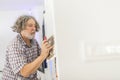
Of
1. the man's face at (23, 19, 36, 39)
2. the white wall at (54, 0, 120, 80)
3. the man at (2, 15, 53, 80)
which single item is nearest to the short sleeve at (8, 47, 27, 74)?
the man at (2, 15, 53, 80)

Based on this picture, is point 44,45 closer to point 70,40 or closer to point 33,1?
point 70,40

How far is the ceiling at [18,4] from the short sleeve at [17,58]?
9.87 feet

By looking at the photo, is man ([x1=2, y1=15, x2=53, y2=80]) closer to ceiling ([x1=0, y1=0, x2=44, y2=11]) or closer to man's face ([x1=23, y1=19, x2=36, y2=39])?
man's face ([x1=23, y1=19, x2=36, y2=39])

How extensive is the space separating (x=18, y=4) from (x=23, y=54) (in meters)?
3.33

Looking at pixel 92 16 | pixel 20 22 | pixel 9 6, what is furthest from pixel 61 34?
pixel 9 6

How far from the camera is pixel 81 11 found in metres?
0.98

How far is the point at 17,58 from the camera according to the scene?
1572 mm

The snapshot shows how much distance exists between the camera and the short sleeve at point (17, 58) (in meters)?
1.57

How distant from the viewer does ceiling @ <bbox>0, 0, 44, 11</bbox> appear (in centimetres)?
456

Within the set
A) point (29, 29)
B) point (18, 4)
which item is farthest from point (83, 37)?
point (18, 4)

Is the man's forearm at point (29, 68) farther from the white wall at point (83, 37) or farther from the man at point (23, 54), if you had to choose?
the white wall at point (83, 37)

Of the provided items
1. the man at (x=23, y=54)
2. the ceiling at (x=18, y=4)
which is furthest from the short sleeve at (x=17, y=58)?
the ceiling at (x=18, y=4)

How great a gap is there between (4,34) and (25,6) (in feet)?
2.79

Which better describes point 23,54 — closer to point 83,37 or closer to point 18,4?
point 83,37
